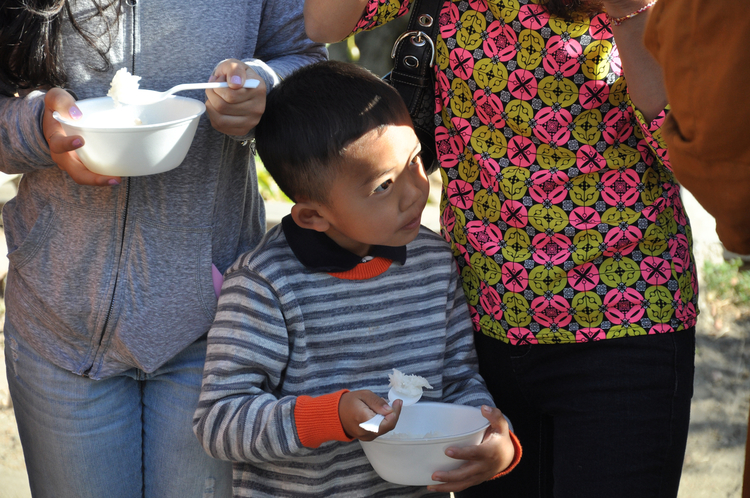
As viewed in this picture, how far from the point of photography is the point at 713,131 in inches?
29.6

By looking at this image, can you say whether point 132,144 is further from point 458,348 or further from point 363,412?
point 458,348

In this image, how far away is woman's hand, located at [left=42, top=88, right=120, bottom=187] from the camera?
1285mm

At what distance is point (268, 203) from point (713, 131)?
3.23 meters

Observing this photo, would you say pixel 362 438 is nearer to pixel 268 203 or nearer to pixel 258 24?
pixel 258 24

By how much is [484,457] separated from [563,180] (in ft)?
1.79

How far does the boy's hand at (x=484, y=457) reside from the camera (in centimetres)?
130

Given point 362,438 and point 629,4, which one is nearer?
point 629,4

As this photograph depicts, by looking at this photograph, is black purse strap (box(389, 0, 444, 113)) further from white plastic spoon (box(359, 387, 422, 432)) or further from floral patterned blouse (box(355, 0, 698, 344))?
white plastic spoon (box(359, 387, 422, 432))

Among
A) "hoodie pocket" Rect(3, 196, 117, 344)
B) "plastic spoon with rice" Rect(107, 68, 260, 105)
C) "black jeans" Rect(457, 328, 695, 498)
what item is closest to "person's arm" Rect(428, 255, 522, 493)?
"black jeans" Rect(457, 328, 695, 498)

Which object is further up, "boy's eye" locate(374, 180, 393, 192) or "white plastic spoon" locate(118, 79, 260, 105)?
"white plastic spoon" locate(118, 79, 260, 105)

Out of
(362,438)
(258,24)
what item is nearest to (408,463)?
(362,438)

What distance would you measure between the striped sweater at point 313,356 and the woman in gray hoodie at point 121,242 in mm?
145

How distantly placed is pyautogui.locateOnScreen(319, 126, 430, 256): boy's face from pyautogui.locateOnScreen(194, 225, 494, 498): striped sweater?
0.12 m

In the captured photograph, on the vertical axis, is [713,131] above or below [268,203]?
above
